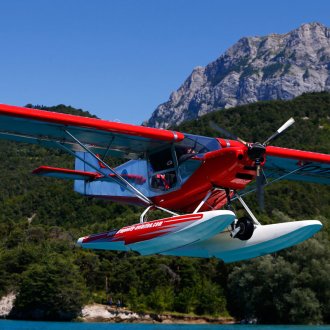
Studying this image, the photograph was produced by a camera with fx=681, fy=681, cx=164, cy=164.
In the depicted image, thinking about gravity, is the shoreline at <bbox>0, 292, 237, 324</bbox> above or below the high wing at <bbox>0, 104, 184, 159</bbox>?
above

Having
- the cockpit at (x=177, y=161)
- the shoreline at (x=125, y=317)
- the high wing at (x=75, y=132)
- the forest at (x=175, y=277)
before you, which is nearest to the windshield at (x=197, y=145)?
the cockpit at (x=177, y=161)

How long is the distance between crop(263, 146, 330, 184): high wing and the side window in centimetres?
296

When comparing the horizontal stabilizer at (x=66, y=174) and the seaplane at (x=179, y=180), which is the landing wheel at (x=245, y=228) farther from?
the horizontal stabilizer at (x=66, y=174)

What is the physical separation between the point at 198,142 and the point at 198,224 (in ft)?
6.71

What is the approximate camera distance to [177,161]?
14570 millimetres

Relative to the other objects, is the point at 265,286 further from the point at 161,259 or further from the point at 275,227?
the point at 275,227

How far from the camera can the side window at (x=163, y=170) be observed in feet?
48.4

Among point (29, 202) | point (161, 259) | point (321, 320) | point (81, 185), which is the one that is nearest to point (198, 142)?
point (81, 185)

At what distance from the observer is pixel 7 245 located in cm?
5650

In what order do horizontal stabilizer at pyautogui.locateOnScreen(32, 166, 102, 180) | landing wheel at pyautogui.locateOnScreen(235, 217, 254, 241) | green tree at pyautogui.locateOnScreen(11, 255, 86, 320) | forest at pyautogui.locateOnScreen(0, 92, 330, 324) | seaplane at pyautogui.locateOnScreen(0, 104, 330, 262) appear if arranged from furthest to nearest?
green tree at pyautogui.locateOnScreen(11, 255, 86, 320), forest at pyautogui.locateOnScreen(0, 92, 330, 324), horizontal stabilizer at pyautogui.locateOnScreen(32, 166, 102, 180), landing wheel at pyautogui.locateOnScreen(235, 217, 254, 241), seaplane at pyautogui.locateOnScreen(0, 104, 330, 262)

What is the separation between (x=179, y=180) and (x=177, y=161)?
1.35 ft

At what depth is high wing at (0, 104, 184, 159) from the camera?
14.4m

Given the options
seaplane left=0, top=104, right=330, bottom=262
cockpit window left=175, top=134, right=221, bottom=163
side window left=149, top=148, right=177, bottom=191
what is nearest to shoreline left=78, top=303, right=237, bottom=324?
seaplane left=0, top=104, right=330, bottom=262

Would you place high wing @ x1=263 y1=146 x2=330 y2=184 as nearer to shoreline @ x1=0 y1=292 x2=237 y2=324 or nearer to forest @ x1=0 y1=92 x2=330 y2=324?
forest @ x1=0 y1=92 x2=330 y2=324
